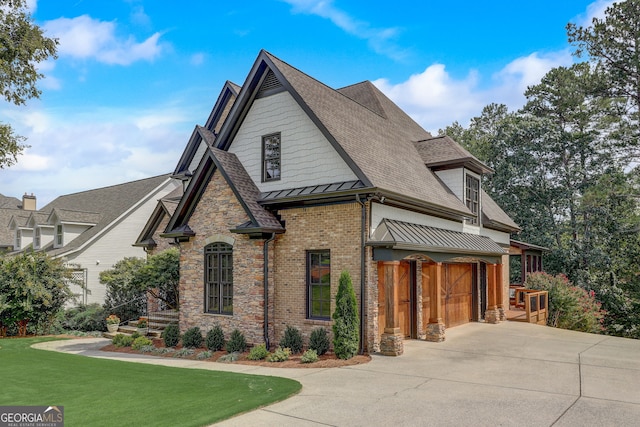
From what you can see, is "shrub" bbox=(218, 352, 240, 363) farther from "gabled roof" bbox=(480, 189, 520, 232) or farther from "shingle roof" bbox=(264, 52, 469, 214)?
"gabled roof" bbox=(480, 189, 520, 232)

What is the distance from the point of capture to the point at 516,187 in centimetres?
3397

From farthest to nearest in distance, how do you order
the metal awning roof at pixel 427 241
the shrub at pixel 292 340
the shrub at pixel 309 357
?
the shrub at pixel 292 340
the metal awning roof at pixel 427 241
the shrub at pixel 309 357

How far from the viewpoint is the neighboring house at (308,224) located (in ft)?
41.1

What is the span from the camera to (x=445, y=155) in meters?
18.0

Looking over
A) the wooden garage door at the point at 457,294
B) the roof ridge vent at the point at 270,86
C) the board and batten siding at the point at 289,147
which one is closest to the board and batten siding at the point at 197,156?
the board and batten siding at the point at 289,147

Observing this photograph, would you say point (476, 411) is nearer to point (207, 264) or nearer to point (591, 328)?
point (207, 264)

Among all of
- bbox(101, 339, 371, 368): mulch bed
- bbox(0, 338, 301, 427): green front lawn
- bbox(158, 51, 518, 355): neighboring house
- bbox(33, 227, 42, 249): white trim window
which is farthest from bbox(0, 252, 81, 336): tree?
bbox(33, 227, 42, 249): white trim window

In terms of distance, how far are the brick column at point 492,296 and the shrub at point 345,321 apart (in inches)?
361

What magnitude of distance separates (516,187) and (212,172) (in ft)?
86.0

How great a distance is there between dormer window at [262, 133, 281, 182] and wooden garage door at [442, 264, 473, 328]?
24.6 feet

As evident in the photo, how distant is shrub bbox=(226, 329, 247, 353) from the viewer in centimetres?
1348

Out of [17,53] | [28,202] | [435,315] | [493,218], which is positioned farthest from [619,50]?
[28,202]

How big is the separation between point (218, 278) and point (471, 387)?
864cm

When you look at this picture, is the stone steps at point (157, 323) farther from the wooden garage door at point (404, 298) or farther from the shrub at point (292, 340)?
the wooden garage door at point (404, 298)
